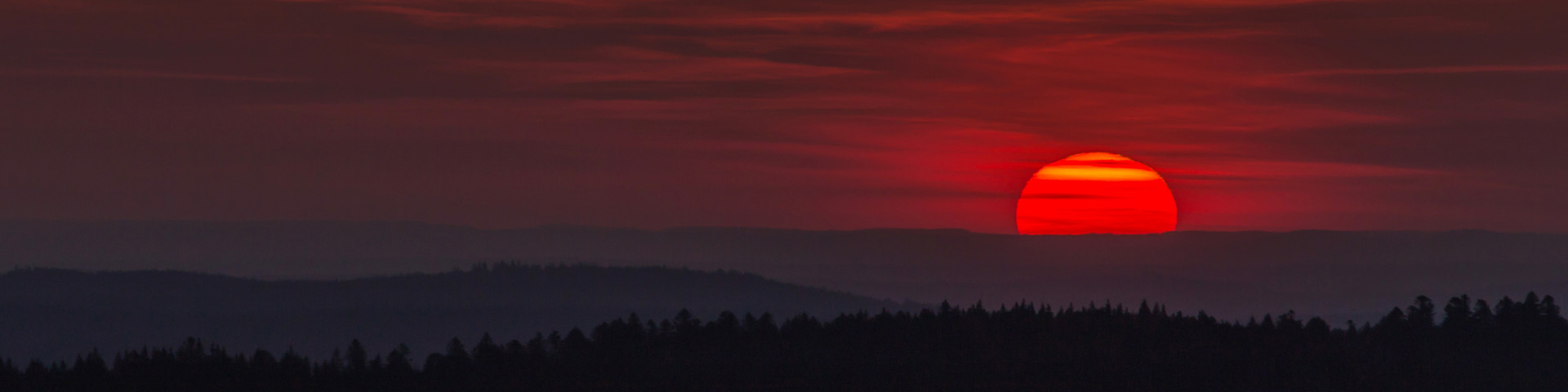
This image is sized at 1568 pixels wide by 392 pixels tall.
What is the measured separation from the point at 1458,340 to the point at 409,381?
220ft

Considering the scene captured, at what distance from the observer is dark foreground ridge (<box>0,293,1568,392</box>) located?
380 feet

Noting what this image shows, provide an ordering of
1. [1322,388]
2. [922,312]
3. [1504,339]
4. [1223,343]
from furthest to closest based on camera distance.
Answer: [922,312] → [1223,343] → [1504,339] → [1322,388]

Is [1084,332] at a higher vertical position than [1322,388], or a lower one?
higher

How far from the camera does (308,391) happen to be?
119875mm

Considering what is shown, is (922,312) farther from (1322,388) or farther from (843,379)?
(1322,388)

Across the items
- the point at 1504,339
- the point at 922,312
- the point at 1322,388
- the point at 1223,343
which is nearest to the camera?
the point at 1322,388

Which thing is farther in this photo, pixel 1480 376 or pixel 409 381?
pixel 409 381

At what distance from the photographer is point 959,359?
415ft

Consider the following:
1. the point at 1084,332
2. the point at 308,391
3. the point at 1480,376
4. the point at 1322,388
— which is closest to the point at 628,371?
the point at 308,391

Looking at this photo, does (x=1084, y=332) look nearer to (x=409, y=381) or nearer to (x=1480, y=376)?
(x=1480, y=376)

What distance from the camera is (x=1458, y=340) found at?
119625 millimetres

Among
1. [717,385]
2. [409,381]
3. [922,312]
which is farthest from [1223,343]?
[409,381]

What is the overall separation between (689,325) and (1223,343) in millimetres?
36805

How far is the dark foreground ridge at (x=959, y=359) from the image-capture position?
116 m
